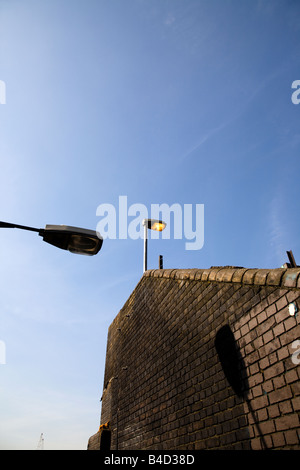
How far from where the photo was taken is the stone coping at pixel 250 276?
2723mm

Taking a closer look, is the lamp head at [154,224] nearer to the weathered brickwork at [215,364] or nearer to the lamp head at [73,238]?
the weathered brickwork at [215,364]

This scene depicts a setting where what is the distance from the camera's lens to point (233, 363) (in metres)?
3.33

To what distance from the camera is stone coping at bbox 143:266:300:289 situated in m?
2.72

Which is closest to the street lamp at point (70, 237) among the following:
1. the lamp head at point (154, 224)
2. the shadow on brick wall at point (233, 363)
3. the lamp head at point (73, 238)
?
the lamp head at point (73, 238)

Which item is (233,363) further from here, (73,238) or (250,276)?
(73,238)

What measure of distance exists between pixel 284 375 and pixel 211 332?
1336 millimetres

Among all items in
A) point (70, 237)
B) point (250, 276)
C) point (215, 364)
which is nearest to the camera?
point (70, 237)

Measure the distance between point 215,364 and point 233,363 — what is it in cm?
40

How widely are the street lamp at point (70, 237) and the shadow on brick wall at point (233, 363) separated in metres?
1.93

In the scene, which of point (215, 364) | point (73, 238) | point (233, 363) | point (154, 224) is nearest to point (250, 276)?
point (233, 363)

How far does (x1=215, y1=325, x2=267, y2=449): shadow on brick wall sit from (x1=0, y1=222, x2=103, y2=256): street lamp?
193 cm
